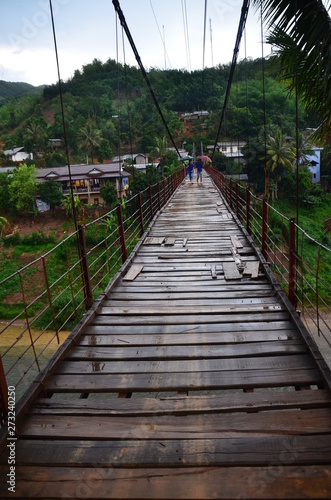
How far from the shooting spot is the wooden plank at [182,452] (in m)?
1.71

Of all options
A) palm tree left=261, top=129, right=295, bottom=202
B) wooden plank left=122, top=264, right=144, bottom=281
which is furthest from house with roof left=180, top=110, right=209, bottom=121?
wooden plank left=122, top=264, right=144, bottom=281

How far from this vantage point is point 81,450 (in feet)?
5.99

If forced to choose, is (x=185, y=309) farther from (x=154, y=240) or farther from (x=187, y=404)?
(x=154, y=240)

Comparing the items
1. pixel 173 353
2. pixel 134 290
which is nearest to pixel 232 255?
pixel 134 290

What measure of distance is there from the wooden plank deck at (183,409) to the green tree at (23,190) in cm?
3114

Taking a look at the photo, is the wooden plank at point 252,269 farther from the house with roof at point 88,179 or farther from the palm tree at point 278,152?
the house with roof at point 88,179

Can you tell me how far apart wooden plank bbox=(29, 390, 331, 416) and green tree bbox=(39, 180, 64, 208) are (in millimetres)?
31553

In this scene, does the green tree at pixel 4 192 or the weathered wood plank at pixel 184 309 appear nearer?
the weathered wood plank at pixel 184 309

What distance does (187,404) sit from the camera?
2.13m

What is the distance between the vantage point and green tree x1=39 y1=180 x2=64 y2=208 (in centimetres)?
3183

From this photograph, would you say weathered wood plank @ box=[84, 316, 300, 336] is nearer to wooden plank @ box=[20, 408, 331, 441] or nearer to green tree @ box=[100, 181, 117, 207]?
wooden plank @ box=[20, 408, 331, 441]

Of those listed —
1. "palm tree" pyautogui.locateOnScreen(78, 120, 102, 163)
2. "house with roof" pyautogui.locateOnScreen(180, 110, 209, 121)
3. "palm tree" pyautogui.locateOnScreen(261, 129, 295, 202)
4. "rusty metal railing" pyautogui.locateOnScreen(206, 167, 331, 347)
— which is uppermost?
"house with roof" pyautogui.locateOnScreen(180, 110, 209, 121)

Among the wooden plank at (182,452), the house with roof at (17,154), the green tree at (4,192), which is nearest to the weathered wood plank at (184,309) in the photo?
the wooden plank at (182,452)

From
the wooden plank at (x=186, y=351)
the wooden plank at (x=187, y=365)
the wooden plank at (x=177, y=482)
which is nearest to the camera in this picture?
the wooden plank at (x=177, y=482)
